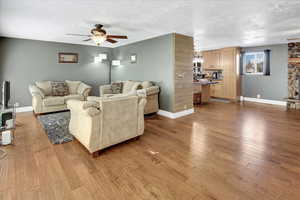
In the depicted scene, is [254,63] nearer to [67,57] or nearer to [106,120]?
[106,120]

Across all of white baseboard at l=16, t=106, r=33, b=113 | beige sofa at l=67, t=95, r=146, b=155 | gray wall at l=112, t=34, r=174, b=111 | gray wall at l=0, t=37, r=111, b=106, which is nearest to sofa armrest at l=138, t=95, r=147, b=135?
beige sofa at l=67, t=95, r=146, b=155

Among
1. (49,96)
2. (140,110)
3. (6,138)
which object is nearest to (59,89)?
(49,96)

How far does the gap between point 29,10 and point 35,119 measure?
2849 millimetres

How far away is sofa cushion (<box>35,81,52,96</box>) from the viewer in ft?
17.6

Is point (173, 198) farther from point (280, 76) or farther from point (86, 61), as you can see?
point (280, 76)

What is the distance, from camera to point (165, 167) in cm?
226

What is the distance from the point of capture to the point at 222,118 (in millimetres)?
4668

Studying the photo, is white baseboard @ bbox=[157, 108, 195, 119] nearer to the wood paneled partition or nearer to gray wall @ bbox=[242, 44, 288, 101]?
the wood paneled partition

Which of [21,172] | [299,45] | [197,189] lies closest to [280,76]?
[299,45]

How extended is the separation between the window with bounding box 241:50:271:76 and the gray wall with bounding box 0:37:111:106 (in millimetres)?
6470

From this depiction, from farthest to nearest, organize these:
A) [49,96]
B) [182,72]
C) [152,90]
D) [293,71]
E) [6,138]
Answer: [293,71], [49,96], [182,72], [152,90], [6,138]

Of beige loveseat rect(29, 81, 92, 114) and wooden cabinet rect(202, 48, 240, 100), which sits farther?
wooden cabinet rect(202, 48, 240, 100)

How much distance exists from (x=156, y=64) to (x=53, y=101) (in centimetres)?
326

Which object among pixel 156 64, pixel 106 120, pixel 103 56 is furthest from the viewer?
pixel 103 56
